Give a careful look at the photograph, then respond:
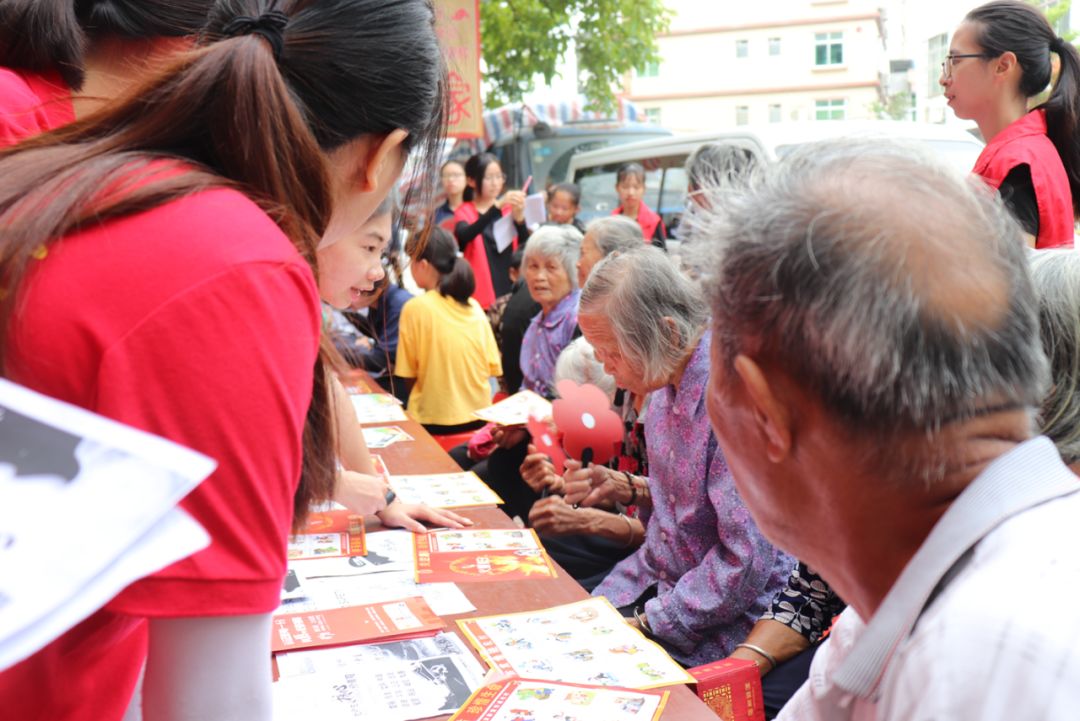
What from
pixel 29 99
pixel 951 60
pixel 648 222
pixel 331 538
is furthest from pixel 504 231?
pixel 29 99

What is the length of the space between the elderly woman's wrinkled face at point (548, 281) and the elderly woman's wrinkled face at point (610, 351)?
1671mm

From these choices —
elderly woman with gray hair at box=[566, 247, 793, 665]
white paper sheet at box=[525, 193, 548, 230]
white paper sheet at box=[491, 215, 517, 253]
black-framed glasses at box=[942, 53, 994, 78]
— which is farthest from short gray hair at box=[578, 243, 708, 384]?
white paper sheet at box=[491, 215, 517, 253]

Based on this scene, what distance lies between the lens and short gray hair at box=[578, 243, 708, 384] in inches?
90.1

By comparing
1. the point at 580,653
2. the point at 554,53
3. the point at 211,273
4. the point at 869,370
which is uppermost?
the point at 554,53

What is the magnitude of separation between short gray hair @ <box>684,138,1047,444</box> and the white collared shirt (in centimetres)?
6

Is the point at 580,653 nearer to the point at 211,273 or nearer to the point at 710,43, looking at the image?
the point at 211,273

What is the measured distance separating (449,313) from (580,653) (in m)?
3.02

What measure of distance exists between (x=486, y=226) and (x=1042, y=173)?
4265 millimetres

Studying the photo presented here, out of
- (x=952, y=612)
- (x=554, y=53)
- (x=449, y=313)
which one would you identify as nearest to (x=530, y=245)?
(x=449, y=313)

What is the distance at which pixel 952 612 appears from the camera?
2.19 ft

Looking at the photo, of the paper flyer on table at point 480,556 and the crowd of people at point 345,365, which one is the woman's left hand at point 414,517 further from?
the crowd of people at point 345,365

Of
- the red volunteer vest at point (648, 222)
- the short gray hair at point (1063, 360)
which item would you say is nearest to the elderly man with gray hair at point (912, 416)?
the short gray hair at point (1063, 360)

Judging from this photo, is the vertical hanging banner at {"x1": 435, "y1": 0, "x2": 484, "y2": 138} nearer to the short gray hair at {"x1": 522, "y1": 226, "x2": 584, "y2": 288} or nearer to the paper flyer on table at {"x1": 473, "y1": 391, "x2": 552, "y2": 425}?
the short gray hair at {"x1": 522, "y1": 226, "x2": 584, "y2": 288}

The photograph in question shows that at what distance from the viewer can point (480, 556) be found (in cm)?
207
